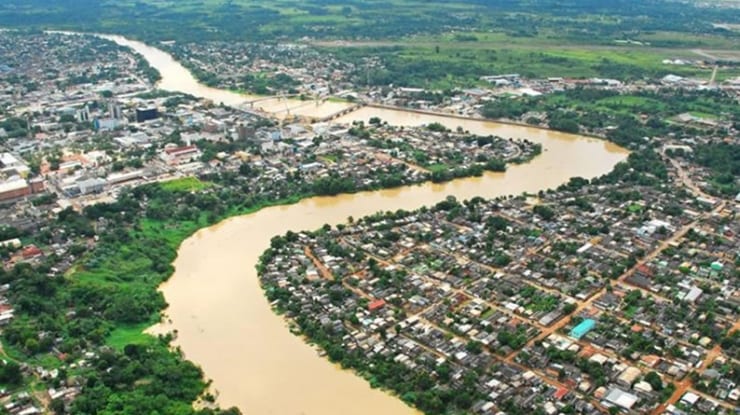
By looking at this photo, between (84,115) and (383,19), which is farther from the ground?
(383,19)

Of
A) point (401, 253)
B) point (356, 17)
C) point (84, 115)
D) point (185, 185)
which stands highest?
point (356, 17)

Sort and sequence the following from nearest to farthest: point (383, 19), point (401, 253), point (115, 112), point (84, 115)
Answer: point (401, 253) → point (115, 112) → point (84, 115) → point (383, 19)

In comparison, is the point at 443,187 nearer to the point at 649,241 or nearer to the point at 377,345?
the point at 649,241

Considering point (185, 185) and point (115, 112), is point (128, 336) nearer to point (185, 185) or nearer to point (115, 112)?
point (185, 185)

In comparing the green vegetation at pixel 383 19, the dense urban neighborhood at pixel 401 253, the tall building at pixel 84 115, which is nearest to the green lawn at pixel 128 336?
the dense urban neighborhood at pixel 401 253

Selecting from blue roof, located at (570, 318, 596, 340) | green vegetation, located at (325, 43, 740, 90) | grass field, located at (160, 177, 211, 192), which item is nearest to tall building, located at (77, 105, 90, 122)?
grass field, located at (160, 177, 211, 192)

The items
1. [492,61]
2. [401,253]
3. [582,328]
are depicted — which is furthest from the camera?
[492,61]

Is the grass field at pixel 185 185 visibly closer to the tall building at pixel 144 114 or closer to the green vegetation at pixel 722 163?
the tall building at pixel 144 114

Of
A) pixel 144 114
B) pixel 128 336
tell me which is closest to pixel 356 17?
pixel 144 114
